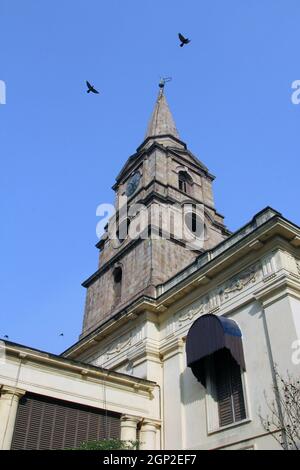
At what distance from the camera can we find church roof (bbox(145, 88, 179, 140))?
1442 inches

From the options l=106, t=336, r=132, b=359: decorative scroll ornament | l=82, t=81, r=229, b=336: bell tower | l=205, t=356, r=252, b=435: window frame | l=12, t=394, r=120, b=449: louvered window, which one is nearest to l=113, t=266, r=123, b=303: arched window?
l=82, t=81, r=229, b=336: bell tower

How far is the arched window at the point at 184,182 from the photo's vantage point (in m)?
32.1

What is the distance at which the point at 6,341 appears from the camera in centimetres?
1513

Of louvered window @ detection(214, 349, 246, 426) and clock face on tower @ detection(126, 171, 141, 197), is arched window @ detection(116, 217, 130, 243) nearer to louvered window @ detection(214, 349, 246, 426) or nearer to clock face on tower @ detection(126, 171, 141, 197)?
clock face on tower @ detection(126, 171, 141, 197)

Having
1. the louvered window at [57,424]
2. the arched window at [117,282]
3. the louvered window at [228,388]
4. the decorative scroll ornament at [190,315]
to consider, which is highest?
the arched window at [117,282]

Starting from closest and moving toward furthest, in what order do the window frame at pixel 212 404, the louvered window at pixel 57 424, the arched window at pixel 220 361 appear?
the louvered window at pixel 57 424, the window frame at pixel 212 404, the arched window at pixel 220 361

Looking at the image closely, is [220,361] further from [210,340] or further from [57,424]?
[57,424]

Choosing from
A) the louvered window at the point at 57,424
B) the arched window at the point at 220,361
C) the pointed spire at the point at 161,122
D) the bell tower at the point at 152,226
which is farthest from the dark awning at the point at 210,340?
the pointed spire at the point at 161,122

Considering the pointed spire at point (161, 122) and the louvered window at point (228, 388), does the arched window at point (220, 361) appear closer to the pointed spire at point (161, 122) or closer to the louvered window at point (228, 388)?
the louvered window at point (228, 388)

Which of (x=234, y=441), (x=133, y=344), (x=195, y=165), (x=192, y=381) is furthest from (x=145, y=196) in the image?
(x=234, y=441)

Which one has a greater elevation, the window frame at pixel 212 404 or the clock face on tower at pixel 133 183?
the clock face on tower at pixel 133 183

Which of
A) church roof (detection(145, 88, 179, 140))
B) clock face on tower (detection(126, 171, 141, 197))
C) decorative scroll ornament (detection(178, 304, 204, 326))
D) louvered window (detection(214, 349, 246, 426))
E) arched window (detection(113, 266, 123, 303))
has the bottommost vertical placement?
louvered window (detection(214, 349, 246, 426))

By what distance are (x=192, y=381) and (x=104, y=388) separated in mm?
3278

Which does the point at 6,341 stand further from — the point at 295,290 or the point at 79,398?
the point at 295,290
